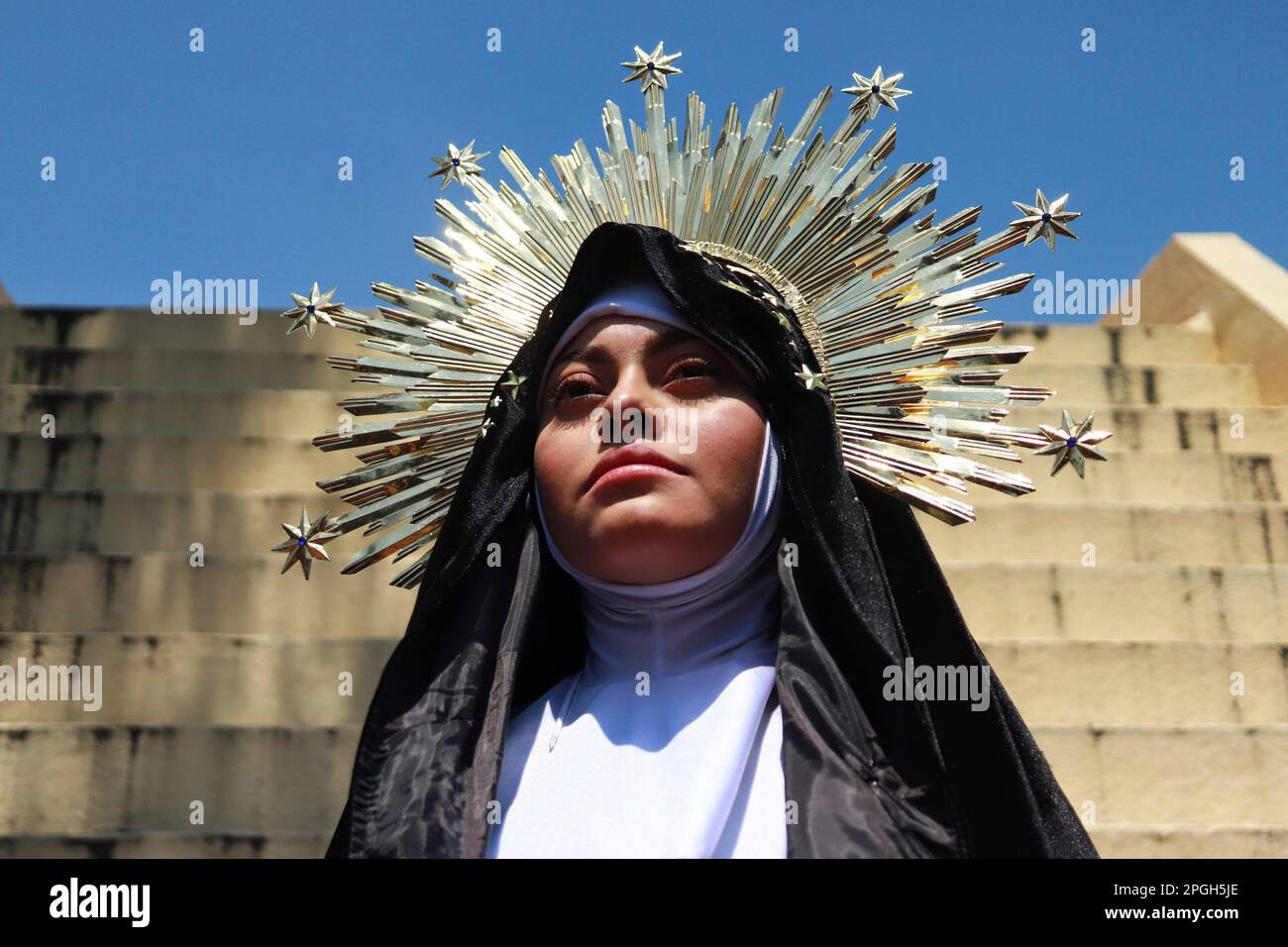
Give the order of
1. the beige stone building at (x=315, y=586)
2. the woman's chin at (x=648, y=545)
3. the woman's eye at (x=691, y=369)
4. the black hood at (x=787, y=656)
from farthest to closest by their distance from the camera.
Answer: the beige stone building at (x=315, y=586) → the woman's eye at (x=691, y=369) → the woman's chin at (x=648, y=545) → the black hood at (x=787, y=656)

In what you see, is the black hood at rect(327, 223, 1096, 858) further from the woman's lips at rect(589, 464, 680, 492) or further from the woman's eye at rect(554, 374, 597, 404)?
the woman's lips at rect(589, 464, 680, 492)

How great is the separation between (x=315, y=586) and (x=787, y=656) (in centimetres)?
333

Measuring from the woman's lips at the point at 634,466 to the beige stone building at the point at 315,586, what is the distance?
7.32 feet

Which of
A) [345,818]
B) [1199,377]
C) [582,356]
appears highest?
[1199,377]

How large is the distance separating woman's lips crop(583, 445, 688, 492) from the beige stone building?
2.23 m

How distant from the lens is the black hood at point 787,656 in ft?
8.34

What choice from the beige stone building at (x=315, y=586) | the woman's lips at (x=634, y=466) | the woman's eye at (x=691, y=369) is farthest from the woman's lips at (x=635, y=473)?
the beige stone building at (x=315, y=586)

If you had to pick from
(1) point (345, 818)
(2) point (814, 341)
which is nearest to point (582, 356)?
(2) point (814, 341)

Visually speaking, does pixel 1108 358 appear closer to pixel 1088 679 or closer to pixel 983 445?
pixel 1088 679

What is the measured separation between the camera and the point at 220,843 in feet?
14.3

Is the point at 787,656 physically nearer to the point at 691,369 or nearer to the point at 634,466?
the point at 634,466

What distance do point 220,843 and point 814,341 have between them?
2.65m

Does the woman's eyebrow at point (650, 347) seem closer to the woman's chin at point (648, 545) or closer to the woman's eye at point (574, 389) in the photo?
the woman's eye at point (574, 389)

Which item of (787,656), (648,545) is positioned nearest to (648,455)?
(648,545)
